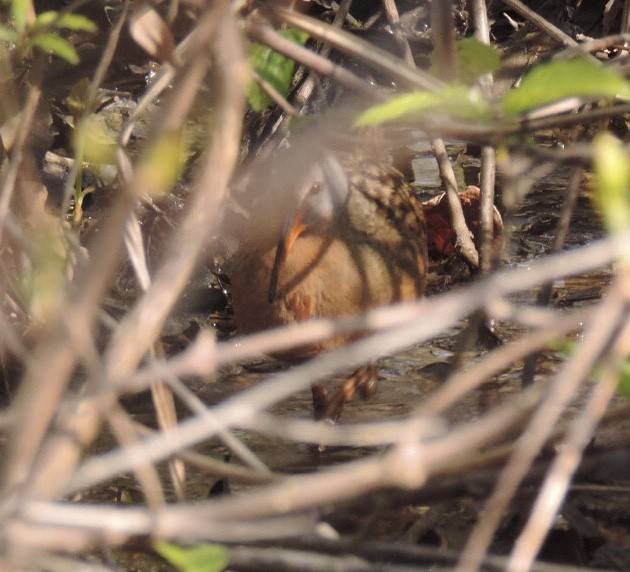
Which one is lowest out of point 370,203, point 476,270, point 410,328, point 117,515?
point 476,270

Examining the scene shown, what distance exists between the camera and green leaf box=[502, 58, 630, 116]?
4.57ft

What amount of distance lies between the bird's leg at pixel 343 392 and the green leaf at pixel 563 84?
2.08m

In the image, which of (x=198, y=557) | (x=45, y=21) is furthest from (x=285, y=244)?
(x=198, y=557)

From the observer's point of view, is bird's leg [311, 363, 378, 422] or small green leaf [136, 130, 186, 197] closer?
small green leaf [136, 130, 186, 197]

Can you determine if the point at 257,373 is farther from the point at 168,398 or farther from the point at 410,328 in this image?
the point at 410,328

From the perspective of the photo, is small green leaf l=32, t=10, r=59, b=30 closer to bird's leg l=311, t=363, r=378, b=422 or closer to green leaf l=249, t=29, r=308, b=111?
green leaf l=249, t=29, r=308, b=111

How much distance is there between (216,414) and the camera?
3.98ft

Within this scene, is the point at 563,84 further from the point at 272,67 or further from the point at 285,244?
the point at 285,244

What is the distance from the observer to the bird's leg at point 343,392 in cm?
350

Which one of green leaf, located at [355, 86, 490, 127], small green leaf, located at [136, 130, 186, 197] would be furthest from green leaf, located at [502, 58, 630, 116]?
small green leaf, located at [136, 130, 186, 197]

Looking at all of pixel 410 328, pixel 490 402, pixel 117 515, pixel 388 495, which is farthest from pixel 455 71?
pixel 490 402

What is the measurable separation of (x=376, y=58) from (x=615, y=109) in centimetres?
39

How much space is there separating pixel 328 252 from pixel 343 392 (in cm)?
51

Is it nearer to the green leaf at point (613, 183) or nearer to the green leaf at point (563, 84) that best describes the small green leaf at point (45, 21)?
the green leaf at point (563, 84)
